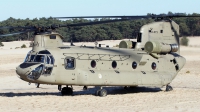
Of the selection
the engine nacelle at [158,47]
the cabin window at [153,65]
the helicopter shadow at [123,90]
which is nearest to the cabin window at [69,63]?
the helicopter shadow at [123,90]

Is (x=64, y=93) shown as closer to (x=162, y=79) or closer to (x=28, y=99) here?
(x=28, y=99)

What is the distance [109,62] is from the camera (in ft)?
58.5

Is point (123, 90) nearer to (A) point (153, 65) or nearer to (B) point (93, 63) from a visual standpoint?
(A) point (153, 65)

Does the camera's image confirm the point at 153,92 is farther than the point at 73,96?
Yes

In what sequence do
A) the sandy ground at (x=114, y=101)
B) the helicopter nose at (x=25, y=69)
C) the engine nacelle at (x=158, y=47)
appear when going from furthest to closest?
the engine nacelle at (x=158, y=47)
the helicopter nose at (x=25, y=69)
the sandy ground at (x=114, y=101)

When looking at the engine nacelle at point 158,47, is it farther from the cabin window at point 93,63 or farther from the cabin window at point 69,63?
the cabin window at point 69,63

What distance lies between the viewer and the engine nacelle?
62.2ft

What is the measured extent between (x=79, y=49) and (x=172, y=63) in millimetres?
4880

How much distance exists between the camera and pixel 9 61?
3812 centimetres

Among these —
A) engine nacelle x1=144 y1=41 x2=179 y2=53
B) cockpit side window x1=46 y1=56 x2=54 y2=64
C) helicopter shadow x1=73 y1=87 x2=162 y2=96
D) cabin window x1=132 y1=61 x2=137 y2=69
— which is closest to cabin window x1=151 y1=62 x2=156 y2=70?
engine nacelle x1=144 y1=41 x2=179 y2=53

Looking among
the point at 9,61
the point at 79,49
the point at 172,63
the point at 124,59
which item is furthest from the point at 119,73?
the point at 9,61

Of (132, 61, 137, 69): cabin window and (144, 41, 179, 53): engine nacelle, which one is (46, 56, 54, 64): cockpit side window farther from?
(144, 41, 179, 53): engine nacelle

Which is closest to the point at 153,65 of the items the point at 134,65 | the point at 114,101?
the point at 134,65

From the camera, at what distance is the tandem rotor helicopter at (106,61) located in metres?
16.4
